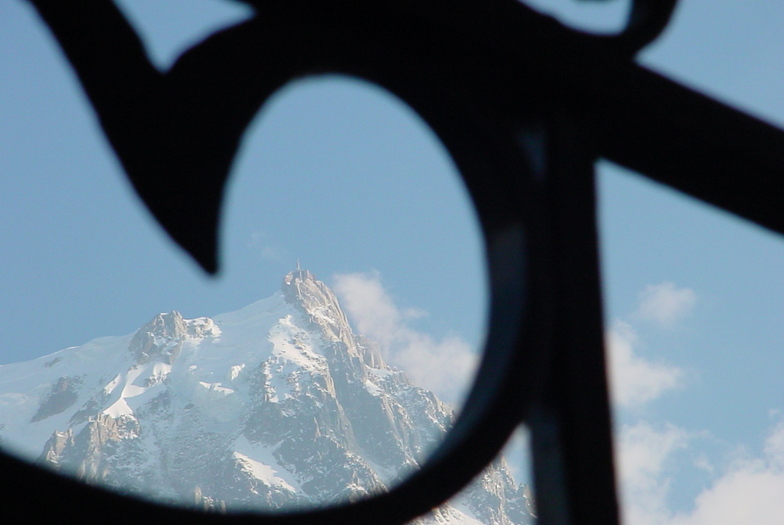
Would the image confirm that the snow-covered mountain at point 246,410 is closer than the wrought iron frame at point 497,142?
No

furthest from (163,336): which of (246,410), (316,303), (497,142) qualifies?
(497,142)

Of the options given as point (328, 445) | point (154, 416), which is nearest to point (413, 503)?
point (328, 445)

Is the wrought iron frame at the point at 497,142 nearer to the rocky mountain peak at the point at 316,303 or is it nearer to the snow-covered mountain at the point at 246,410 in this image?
the snow-covered mountain at the point at 246,410

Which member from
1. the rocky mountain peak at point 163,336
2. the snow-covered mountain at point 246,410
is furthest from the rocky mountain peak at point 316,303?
the rocky mountain peak at point 163,336

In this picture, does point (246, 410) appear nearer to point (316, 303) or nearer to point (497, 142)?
point (316, 303)

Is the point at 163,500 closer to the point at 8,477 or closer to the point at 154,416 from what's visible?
the point at 8,477
